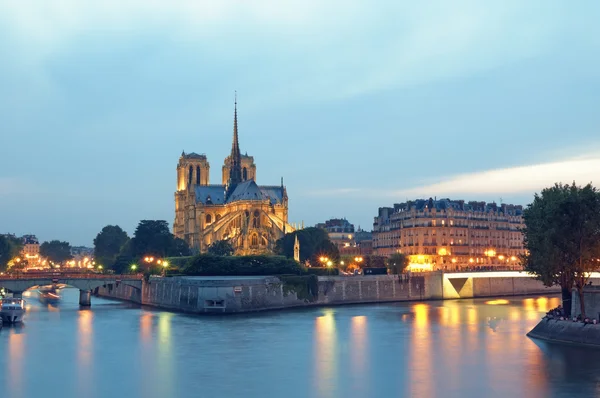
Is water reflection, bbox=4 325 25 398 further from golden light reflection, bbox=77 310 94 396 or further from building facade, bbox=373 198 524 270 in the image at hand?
building facade, bbox=373 198 524 270

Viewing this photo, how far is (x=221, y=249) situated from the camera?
12425 cm

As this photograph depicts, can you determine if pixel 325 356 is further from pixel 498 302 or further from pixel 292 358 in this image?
pixel 498 302

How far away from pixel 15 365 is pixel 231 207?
9797cm

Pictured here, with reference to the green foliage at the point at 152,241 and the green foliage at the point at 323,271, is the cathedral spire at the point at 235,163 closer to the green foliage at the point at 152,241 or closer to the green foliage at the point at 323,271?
the green foliage at the point at 152,241

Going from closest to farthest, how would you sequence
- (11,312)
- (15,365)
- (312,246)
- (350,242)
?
(15,365) → (11,312) → (312,246) → (350,242)

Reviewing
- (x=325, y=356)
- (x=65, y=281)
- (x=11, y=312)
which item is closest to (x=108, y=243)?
(x=65, y=281)

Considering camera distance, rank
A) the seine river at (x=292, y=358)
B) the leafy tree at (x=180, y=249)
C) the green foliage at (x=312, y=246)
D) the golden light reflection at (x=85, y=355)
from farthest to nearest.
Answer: the leafy tree at (x=180, y=249)
the green foliage at (x=312, y=246)
the golden light reflection at (x=85, y=355)
the seine river at (x=292, y=358)

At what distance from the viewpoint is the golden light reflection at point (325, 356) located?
142ft

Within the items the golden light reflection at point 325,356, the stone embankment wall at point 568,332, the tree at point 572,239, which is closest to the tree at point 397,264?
the golden light reflection at point 325,356

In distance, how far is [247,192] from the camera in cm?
14525

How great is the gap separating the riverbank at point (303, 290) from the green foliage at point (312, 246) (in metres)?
15.8

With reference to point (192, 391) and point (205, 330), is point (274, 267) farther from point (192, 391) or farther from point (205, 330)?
point (192, 391)

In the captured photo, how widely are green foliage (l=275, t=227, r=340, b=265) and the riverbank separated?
15.8m

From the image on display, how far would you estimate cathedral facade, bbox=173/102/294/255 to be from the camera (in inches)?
5389
